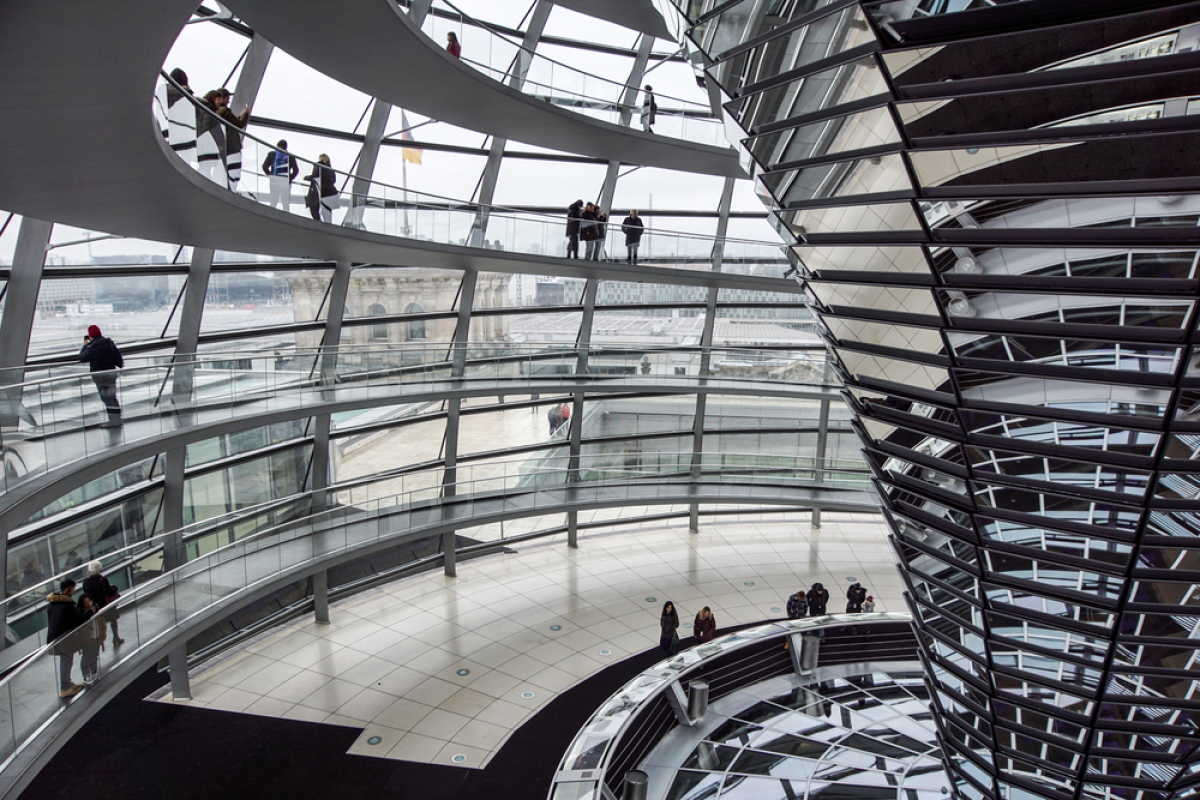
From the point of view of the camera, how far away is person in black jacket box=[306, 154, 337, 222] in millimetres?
13489

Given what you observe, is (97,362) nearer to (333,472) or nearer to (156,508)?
(156,508)

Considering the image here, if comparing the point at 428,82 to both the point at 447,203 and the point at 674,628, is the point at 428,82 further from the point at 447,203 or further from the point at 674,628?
the point at 674,628

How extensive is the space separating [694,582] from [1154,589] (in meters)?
14.8

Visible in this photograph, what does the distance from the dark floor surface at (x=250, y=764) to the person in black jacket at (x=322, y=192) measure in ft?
Result: 29.2

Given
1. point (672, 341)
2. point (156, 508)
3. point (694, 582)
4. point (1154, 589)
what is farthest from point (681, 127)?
point (1154, 589)

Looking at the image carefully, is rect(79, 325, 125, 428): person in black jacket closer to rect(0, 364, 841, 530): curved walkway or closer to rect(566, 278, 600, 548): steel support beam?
rect(0, 364, 841, 530): curved walkway

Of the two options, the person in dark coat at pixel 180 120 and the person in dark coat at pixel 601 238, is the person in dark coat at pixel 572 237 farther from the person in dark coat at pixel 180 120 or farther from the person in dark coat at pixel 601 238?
the person in dark coat at pixel 180 120

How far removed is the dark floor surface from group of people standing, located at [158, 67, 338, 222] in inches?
353

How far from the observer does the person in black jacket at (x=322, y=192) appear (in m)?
13.5

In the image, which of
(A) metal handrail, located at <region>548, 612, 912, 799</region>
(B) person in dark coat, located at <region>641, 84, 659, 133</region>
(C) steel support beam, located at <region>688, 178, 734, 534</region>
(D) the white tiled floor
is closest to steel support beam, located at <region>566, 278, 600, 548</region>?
(D) the white tiled floor

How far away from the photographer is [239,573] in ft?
44.1

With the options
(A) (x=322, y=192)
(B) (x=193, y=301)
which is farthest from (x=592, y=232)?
(B) (x=193, y=301)

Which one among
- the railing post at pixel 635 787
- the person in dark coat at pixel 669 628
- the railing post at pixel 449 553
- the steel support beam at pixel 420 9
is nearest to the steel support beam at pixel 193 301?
the steel support beam at pixel 420 9

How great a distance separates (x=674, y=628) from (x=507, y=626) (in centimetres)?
397
